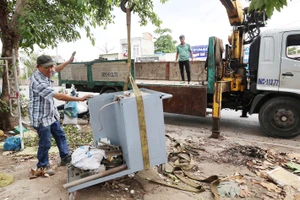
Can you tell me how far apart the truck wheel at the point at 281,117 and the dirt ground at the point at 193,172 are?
0.47 m

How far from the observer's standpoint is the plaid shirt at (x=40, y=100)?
266 cm

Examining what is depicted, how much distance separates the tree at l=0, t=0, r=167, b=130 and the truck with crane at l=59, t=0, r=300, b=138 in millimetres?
1551

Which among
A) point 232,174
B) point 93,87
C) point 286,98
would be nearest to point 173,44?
point 93,87

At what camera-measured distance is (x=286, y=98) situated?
4.57m

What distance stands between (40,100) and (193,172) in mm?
2260

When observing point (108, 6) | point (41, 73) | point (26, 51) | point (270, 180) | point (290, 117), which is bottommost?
point (270, 180)

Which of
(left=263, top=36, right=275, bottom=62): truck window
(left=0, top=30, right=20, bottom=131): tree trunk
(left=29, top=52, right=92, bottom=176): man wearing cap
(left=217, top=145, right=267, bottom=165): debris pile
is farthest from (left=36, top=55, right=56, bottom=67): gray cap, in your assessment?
(left=263, top=36, right=275, bottom=62): truck window

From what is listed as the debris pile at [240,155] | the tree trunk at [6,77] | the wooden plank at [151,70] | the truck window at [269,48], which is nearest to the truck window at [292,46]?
the truck window at [269,48]

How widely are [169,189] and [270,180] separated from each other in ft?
4.43

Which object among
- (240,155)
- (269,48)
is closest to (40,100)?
(240,155)

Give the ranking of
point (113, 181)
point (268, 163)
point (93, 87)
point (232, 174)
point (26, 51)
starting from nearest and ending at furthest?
point (113, 181) → point (232, 174) → point (268, 163) → point (26, 51) → point (93, 87)

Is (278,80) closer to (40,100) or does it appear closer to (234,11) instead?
(234,11)

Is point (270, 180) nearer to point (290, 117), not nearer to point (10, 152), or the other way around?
point (290, 117)

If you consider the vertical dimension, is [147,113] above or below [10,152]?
above
